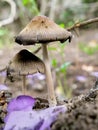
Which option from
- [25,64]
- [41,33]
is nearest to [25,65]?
[25,64]

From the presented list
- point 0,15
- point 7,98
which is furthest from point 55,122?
point 0,15

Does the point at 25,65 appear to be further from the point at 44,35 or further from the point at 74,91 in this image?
the point at 74,91

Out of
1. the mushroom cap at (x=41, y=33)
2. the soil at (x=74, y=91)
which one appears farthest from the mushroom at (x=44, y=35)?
the soil at (x=74, y=91)

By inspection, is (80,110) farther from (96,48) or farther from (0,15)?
(0,15)

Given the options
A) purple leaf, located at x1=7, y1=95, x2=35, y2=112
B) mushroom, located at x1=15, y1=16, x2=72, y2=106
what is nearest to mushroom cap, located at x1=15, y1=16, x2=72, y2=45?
mushroom, located at x1=15, y1=16, x2=72, y2=106

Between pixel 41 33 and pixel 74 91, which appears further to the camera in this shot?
pixel 74 91

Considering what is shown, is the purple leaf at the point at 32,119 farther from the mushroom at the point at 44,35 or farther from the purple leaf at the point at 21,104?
the mushroom at the point at 44,35

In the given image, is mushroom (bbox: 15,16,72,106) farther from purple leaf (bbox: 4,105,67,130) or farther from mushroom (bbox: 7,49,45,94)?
purple leaf (bbox: 4,105,67,130)
